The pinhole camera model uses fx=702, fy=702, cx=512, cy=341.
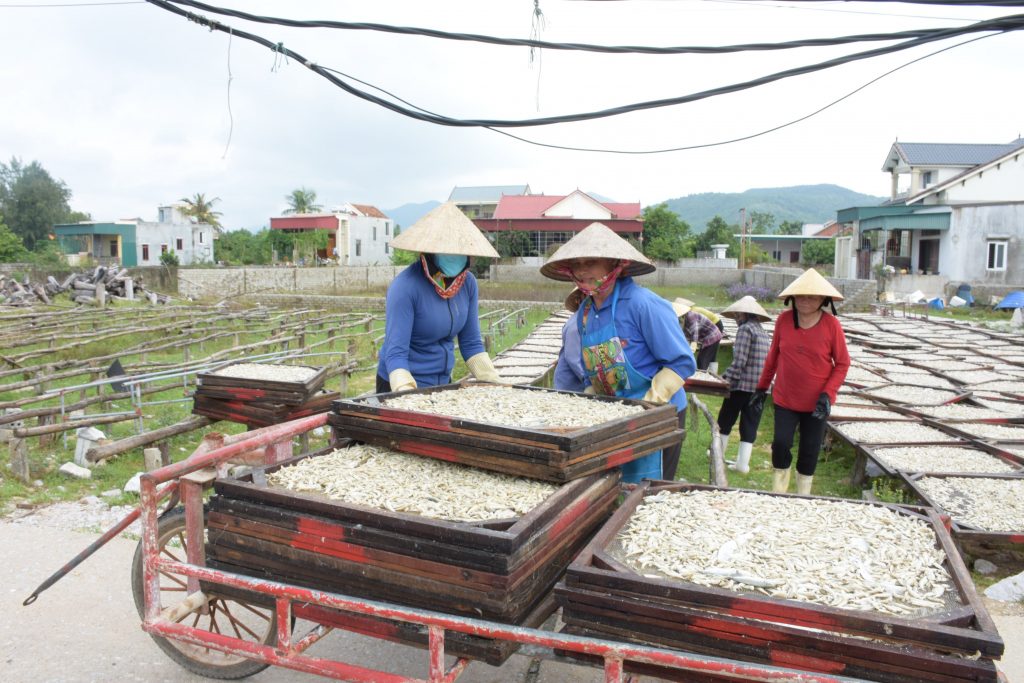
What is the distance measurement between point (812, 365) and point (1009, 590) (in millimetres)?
1649

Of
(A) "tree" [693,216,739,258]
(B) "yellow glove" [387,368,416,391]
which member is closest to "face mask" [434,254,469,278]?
(B) "yellow glove" [387,368,416,391]

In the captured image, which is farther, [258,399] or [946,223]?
[946,223]

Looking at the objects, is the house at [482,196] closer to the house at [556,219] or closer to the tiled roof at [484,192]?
the tiled roof at [484,192]

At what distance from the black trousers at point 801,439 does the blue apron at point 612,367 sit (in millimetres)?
1906

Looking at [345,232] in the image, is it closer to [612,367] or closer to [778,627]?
[612,367]

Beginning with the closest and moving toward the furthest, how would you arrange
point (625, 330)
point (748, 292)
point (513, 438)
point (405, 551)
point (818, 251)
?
point (405, 551) → point (513, 438) → point (625, 330) → point (748, 292) → point (818, 251)

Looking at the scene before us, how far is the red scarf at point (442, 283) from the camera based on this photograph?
3.46 metres

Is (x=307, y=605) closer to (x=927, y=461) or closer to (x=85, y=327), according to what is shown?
(x=927, y=461)

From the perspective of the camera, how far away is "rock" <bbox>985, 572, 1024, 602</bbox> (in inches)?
149

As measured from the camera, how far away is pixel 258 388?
556 centimetres


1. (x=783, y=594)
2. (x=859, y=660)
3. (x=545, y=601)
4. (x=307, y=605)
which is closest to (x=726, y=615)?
(x=783, y=594)

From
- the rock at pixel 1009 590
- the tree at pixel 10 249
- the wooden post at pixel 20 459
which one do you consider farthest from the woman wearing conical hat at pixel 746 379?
the tree at pixel 10 249

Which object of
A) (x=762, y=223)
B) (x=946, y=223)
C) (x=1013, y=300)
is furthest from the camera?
(x=762, y=223)

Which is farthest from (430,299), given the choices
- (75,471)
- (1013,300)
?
(1013,300)
